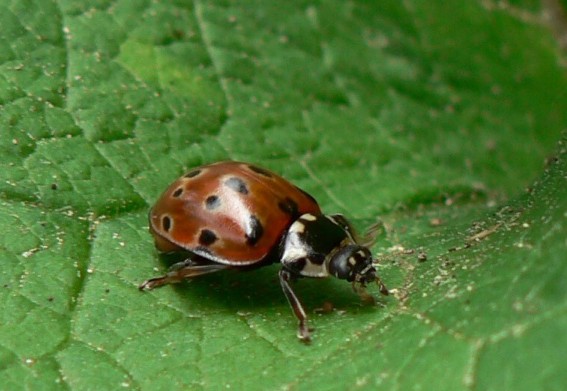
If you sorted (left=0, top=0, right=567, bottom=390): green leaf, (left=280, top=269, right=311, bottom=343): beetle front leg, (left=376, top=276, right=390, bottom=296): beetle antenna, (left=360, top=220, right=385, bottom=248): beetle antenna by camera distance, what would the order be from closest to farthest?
(left=0, top=0, right=567, bottom=390): green leaf, (left=280, top=269, right=311, bottom=343): beetle front leg, (left=376, top=276, right=390, bottom=296): beetle antenna, (left=360, top=220, right=385, bottom=248): beetle antenna

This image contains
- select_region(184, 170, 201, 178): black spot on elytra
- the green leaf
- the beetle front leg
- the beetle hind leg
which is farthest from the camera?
select_region(184, 170, 201, 178): black spot on elytra

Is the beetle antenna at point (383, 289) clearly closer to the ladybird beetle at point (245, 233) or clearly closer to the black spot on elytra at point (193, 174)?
the ladybird beetle at point (245, 233)

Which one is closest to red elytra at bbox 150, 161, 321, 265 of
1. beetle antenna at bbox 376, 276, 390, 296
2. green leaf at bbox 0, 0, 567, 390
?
green leaf at bbox 0, 0, 567, 390

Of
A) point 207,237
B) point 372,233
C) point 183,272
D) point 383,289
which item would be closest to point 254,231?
point 207,237

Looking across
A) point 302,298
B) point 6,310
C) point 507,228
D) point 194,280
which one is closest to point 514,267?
point 507,228

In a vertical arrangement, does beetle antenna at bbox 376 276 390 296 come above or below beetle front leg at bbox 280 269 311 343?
above

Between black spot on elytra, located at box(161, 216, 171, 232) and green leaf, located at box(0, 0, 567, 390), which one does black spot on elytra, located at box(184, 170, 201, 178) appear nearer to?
black spot on elytra, located at box(161, 216, 171, 232)
